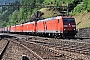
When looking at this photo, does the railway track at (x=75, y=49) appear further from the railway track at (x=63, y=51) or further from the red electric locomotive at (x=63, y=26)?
the red electric locomotive at (x=63, y=26)

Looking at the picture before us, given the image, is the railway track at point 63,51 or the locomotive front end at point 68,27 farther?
the locomotive front end at point 68,27

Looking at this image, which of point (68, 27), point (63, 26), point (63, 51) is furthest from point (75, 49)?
point (68, 27)

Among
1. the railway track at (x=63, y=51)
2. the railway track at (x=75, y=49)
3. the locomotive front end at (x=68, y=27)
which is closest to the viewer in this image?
the railway track at (x=63, y=51)

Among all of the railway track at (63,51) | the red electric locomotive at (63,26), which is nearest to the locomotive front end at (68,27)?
the red electric locomotive at (63,26)

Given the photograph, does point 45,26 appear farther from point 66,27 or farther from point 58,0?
point 58,0

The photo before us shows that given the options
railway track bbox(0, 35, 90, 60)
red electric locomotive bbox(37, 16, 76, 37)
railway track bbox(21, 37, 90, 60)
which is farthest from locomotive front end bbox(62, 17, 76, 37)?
railway track bbox(21, 37, 90, 60)

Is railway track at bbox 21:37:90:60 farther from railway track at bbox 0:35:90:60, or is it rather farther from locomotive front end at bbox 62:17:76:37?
locomotive front end at bbox 62:17:76:37

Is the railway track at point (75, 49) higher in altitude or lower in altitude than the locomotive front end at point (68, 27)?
higher

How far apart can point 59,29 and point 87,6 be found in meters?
31.1

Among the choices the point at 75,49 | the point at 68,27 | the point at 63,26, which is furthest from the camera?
the point at 68,27

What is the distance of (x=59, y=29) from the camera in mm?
34469

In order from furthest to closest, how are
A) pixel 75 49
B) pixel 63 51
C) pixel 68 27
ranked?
pixel 68 27
pixel 75 49
pixel 63 51

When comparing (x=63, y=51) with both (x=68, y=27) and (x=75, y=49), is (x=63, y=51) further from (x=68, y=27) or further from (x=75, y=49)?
(x=68, y=27)

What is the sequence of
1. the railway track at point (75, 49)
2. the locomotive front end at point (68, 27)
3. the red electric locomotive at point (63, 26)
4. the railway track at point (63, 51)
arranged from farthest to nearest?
1. the red electric locomotive at point (63, 26)
2. the locomotive front end at point (68, 27)
3. the railway track at point (75, 49)
4. the railway track at point (63, 51)
